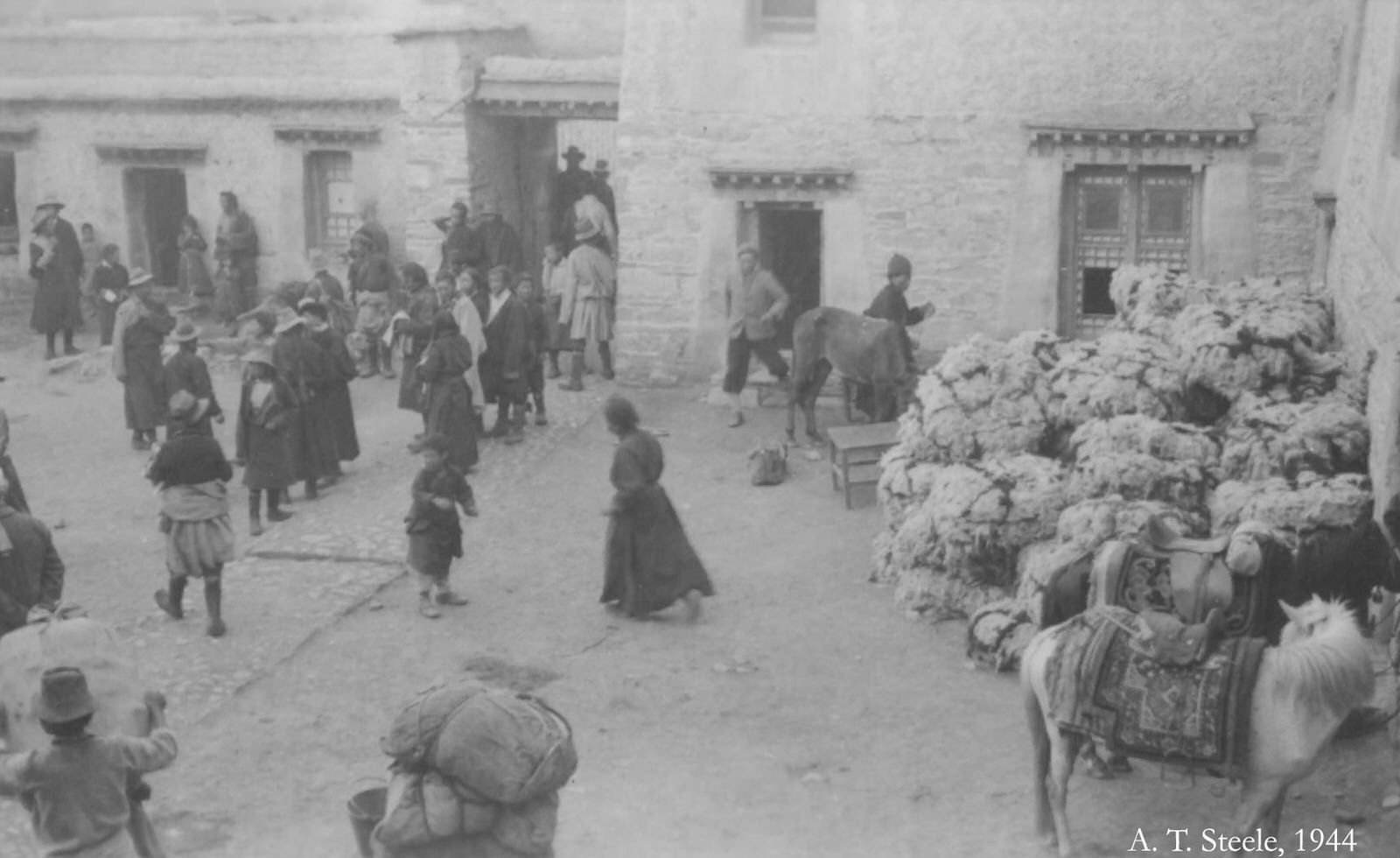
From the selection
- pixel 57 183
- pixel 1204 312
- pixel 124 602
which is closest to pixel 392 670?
pixel 124 602

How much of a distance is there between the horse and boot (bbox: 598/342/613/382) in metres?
2.88

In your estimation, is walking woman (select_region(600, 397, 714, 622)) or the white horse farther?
walking woman (select_region(600, 397, 714, 622))

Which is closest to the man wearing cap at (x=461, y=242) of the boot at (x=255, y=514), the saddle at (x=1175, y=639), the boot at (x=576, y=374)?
the boot at (x=576, y=374)

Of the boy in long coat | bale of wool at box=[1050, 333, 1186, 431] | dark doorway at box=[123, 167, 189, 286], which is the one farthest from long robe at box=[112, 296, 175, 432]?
bale of wool at box=[1050, 333, 1186, 431]

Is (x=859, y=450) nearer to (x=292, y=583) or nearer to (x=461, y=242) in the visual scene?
(x=292, y=583)

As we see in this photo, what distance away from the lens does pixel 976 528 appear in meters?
11.0

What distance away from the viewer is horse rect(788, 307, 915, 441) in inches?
594

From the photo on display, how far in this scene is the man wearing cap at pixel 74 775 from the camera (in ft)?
20.7

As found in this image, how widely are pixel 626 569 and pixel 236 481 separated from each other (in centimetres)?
504

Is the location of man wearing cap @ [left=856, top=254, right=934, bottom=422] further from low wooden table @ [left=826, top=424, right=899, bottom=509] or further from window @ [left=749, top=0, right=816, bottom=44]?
window @ [left=749, top=0, right=816, bottom=44]

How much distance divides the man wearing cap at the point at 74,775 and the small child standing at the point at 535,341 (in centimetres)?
923

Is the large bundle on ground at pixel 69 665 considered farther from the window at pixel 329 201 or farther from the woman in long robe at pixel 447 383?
the window at pixel 329 201

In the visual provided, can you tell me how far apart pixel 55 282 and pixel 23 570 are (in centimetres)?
1169

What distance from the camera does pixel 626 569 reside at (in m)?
11.5
